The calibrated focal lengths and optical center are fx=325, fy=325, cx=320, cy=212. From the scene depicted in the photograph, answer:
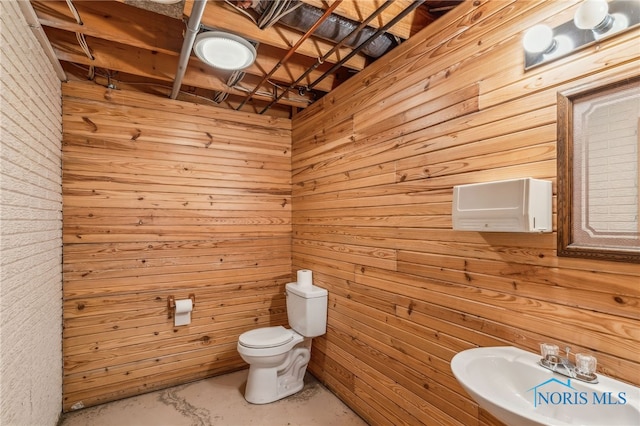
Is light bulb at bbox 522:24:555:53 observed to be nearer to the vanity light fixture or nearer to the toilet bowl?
the vanity light fixture

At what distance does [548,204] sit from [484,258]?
1.26 feet

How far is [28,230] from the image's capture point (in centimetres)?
170

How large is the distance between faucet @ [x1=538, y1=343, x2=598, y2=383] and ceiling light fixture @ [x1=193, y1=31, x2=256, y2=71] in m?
2.13

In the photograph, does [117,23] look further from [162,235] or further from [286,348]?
[286,348]

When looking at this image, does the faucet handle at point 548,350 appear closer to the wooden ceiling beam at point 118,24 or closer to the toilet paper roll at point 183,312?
the wooden ceiling beam at point 118,24

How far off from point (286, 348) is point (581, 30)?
2.56 m

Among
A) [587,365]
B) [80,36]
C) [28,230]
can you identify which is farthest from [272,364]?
[80,36]

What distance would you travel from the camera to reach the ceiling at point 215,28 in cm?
177

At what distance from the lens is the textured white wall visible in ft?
4.57

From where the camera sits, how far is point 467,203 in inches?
58.6

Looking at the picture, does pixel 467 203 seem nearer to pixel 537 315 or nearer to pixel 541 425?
pixel 537 315

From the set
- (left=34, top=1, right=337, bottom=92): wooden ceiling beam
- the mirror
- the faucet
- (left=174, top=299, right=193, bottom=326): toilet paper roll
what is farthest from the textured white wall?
the mirror

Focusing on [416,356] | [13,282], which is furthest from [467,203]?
[13,282]

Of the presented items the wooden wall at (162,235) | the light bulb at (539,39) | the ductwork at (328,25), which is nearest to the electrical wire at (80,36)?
the wooden wall at (162,235)
